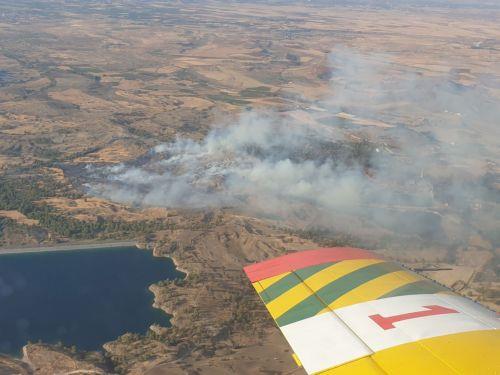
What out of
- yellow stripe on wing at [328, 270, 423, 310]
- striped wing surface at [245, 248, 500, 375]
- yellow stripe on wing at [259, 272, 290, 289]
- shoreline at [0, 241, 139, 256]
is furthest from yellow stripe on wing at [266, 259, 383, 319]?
shoreline at [0, 241, 139, 256]

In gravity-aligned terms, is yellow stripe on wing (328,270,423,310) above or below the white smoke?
above

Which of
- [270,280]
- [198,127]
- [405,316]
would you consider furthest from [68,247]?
[198,127]

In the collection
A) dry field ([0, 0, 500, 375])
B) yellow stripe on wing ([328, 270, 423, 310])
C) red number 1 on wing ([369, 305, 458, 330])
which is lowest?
dry field ([0, 0, 500, 375])

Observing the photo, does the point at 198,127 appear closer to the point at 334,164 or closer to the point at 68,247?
the point at 334,164

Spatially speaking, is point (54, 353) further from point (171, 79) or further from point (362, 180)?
point (171, 79)

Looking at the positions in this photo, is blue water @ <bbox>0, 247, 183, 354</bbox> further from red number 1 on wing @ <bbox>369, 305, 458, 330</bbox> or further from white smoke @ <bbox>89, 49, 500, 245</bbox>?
Answer: red number 1 on wing @ <bbox>369, 305, 458, 330</bbox>

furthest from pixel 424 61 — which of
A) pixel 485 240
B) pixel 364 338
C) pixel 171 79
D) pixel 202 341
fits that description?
pixel 364 338

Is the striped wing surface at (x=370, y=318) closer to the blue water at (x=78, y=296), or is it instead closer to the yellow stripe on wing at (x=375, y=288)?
the yellow stripe on wing at (x=375, y=288)
